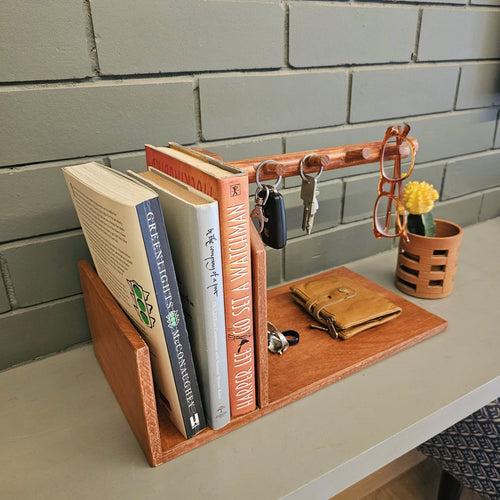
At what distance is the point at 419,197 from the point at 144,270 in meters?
0.57

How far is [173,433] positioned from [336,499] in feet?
3.01

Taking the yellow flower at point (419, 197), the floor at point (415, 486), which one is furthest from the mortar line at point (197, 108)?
the floor at point (415, 486)

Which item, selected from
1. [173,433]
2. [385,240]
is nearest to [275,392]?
[173,433]

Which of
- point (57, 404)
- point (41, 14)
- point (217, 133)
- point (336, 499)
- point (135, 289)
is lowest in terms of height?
point (336, 499)

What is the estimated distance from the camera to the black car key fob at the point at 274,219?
0.59 metres

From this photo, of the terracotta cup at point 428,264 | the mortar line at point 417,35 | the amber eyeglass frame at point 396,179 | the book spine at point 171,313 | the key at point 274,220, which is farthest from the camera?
the mortar line at point 417,35

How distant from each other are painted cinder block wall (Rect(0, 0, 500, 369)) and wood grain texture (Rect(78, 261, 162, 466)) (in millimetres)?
118

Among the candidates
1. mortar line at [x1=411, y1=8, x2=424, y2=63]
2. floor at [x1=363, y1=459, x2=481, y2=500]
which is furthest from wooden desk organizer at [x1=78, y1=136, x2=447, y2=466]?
floor at [x1=363, y1=459, x2=481, y2=500]

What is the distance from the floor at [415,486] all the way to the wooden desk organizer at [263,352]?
78 centimetres

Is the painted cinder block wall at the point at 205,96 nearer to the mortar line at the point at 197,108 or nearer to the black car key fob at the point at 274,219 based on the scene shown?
the mortar line at the point at 197,108

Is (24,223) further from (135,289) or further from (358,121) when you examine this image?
(358,121)

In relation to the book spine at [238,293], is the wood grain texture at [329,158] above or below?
above

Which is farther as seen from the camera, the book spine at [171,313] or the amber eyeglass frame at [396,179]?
the amber eyeglass frame at [396,179]

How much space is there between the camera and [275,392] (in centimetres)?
62
